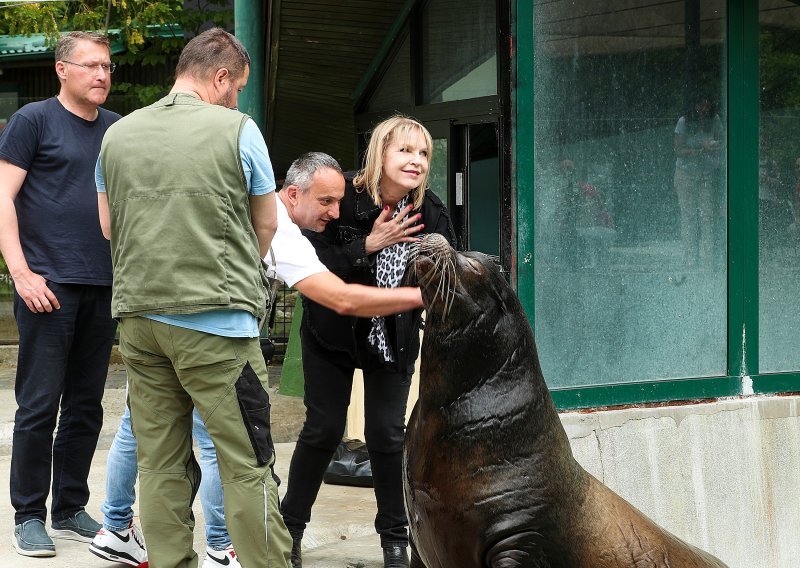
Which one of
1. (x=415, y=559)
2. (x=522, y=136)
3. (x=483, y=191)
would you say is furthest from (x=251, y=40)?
(x=415, y=559)

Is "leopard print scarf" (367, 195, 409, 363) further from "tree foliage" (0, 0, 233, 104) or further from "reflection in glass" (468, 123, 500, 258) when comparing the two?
"tree foliage" (0, 0, 233, 104)

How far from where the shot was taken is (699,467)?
508 centimetres

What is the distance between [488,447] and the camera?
260cm

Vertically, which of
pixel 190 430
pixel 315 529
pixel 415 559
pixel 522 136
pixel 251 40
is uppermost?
pixel 251 40

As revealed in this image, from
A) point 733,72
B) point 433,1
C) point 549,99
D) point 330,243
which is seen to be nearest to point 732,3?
point 733,72

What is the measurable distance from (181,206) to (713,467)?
3.02 metres

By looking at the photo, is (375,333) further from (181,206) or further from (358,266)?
(181,206)

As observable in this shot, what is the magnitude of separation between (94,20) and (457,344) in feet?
28.7

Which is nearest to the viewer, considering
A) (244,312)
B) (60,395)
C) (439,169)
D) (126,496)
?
(244,312)

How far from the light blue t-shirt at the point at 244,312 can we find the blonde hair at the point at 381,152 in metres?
0.70

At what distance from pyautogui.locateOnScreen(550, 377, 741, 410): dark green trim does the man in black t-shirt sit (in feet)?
6.63

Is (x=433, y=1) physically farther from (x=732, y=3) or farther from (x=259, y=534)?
(x=259, y=534)

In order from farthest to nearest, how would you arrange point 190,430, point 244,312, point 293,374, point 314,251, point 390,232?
point 293,374, point 390,232, point 314,251, point 190,430, point 244,312

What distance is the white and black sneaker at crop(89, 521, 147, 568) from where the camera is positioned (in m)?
4.26
